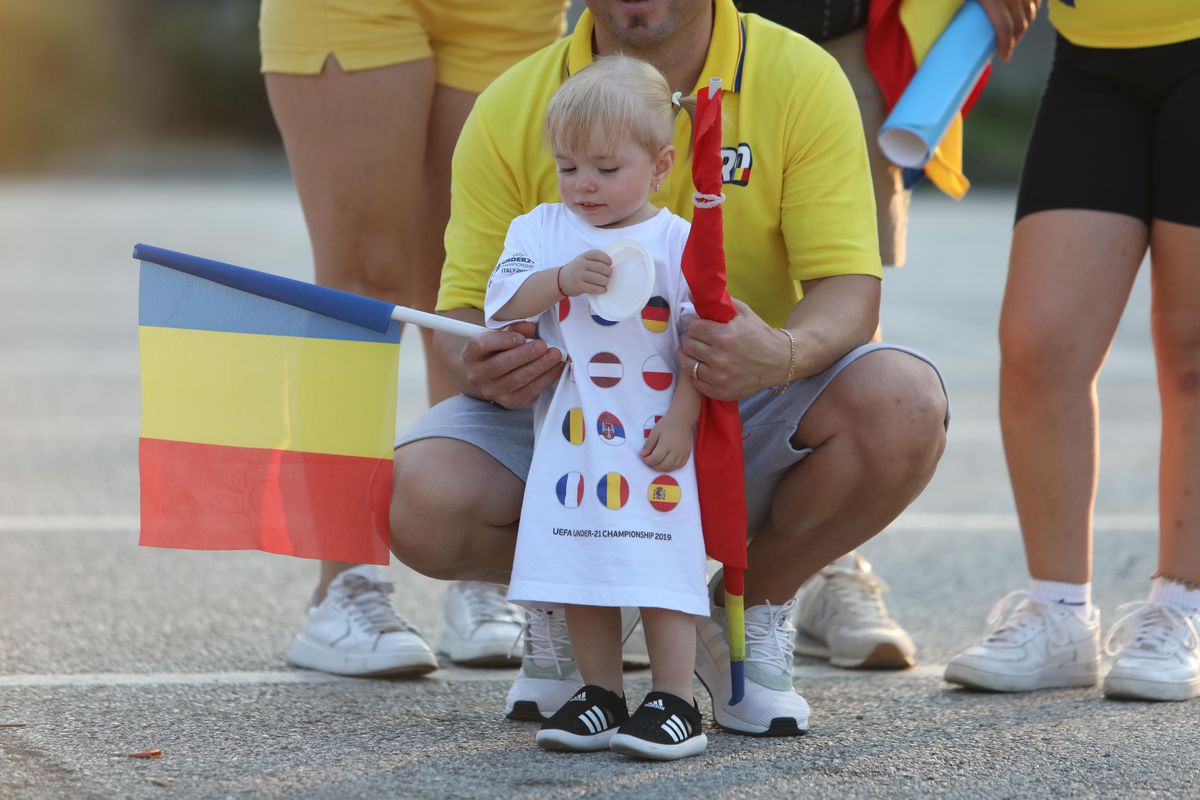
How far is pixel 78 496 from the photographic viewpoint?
553 cm

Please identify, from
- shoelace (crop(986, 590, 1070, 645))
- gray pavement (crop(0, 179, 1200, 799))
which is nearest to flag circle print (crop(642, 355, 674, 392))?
gray pavement (crop(0, 179, 1200, 799))

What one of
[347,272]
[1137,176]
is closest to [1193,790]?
[1137,176]

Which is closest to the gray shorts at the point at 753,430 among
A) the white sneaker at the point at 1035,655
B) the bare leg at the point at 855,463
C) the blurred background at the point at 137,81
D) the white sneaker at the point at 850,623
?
the bare leg at the point at 855,463

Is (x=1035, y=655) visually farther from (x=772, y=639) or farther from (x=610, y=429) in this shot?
(x=610, y=429)

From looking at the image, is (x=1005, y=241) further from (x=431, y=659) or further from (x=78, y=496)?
(x=431, y=659)

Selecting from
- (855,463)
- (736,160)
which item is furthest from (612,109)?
(855,463)

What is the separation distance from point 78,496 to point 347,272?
83.6 inches

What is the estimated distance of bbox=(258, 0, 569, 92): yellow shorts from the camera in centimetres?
372

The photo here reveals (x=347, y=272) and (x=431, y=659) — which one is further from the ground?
(x=347, y=272)

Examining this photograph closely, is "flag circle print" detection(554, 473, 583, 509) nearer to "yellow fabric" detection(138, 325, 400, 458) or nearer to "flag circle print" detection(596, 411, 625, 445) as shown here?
"flag circle print" detection(596, 411, 625, 445)

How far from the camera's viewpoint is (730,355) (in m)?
2.88

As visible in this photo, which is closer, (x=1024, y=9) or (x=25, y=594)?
(x=1024, y=9)

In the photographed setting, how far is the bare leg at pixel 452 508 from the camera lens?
10.3ft

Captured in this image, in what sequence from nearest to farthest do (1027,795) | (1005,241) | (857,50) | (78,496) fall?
(1027,795) → (857,50) → (78,496) → (1005,241)
